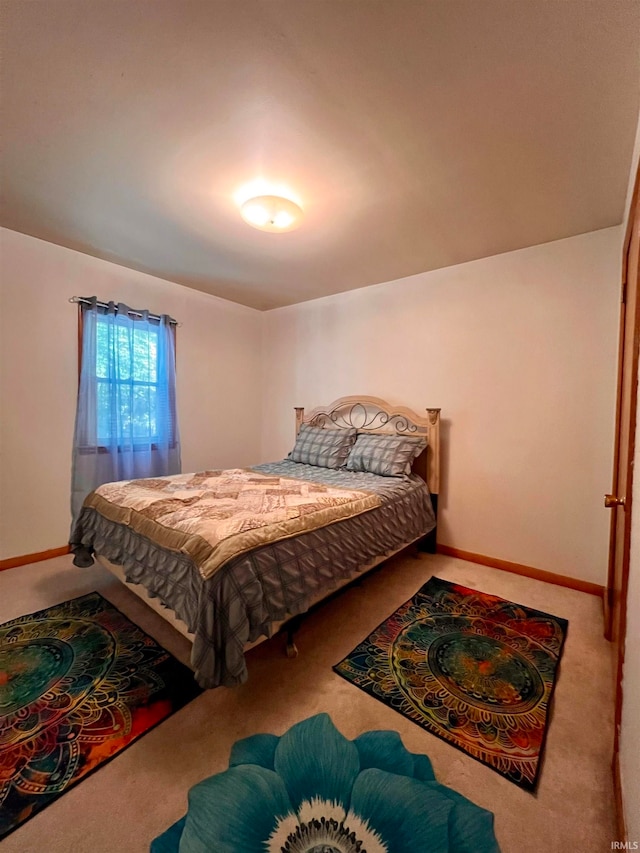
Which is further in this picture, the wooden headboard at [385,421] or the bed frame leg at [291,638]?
the wooden headboard at [385,421]

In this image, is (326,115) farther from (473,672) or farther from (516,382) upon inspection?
(473,672)

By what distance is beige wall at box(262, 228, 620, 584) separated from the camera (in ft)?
7.89

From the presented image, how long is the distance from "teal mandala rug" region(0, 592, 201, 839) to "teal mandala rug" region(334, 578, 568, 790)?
0.85 meters

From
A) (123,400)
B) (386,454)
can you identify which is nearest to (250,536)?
(386,454)

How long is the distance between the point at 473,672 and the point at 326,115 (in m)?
2.65

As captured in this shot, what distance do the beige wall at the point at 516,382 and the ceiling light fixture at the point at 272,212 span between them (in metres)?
1.60

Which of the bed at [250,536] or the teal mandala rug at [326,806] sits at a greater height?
the bed at [250,536]

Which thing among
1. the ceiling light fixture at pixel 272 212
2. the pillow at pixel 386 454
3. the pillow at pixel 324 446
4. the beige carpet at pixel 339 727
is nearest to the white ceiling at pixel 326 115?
the ceiling light fixture at pixel 272 212

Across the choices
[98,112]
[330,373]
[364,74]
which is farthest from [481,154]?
[330,373]

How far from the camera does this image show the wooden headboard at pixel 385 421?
3.02 metres

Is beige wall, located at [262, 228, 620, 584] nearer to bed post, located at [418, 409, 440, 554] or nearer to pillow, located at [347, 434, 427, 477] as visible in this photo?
bed post, located at [418, 409, 440, 554]

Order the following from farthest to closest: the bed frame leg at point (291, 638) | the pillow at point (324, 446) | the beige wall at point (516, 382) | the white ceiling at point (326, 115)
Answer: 1. the pillow at point (324, 446)
2. the beige wall at point (516, 382)
3. the bed frame leg at point (291, 638)
4. the white ceiling at point (326, 115)

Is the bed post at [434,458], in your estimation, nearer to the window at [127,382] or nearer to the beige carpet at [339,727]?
the beige carpet at [339,727]

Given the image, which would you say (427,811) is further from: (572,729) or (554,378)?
(554,378)
